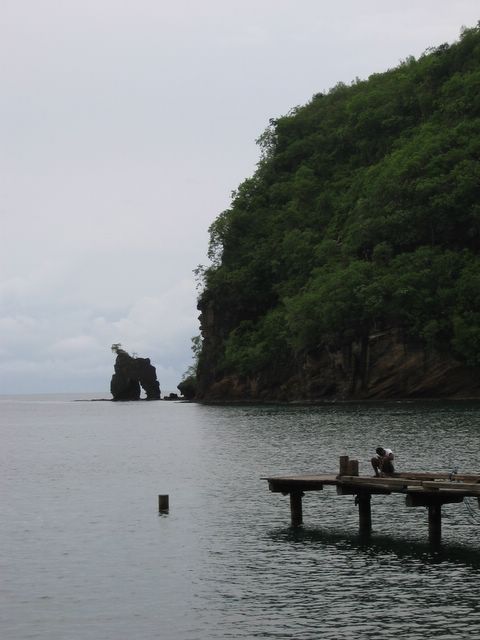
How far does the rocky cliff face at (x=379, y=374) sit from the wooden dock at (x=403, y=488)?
10075cm

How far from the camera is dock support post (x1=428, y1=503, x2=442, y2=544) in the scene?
39.4 metres

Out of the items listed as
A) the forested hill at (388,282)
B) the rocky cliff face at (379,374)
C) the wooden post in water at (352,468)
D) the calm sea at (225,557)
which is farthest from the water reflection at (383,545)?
the rocky cliff face at (379,374)

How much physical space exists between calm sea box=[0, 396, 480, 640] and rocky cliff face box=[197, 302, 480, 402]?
64813 millimetres

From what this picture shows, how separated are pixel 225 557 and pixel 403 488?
23.8 feet

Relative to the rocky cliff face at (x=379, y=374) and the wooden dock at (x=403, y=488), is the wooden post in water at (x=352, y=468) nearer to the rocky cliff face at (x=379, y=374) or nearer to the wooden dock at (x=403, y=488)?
the wooden dock at (x=403, y=488)

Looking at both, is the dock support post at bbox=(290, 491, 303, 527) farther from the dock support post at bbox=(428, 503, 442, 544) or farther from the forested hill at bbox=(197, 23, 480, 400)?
the forested hill at bbox=(197, 23, 480, 400)

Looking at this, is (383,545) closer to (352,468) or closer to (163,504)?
(352,468)

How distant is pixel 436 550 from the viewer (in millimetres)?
38250

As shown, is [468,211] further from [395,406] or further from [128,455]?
[128,455]

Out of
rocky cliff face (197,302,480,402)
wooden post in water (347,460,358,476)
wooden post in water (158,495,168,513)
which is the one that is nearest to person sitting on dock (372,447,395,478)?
wooden post in water (347,460,358,476)

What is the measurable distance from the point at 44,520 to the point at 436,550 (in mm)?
19452

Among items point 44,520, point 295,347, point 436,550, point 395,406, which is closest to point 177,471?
point 44,520

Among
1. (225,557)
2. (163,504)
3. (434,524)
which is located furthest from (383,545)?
(163,504)

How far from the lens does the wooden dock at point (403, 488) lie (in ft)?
125
